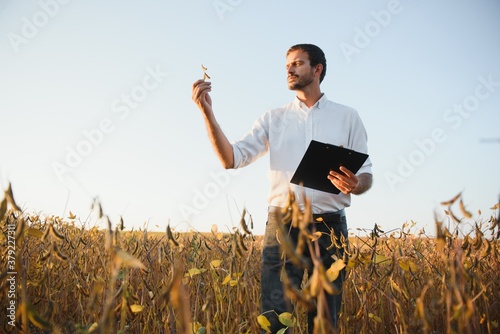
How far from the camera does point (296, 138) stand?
2699mm

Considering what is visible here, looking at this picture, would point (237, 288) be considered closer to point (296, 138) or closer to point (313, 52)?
point (296, 138)

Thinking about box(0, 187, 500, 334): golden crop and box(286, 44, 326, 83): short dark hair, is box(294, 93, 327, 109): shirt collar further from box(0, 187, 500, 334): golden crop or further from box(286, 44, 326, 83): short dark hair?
box(0, 187, 500, 334): golden crop

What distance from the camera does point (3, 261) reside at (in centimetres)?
216

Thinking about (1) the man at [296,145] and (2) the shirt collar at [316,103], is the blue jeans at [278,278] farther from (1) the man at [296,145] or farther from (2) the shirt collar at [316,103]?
(2) the shirt collar at [316,103]

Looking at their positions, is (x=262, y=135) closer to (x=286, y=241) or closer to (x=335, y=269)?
(x=335, y=269)

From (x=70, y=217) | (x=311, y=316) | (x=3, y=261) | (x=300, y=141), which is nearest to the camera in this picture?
(x=3, y=261)

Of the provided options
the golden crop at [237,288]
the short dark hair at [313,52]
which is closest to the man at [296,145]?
the short dark hair at [313,52]

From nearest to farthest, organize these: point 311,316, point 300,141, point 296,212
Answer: point 296,212
point 311,316
point 300,141

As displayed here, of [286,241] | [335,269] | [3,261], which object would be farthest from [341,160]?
[3,261]

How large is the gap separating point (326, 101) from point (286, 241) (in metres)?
2.40

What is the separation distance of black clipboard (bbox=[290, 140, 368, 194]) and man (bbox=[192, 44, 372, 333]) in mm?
54

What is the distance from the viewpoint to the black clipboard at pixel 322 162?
2.09 meters

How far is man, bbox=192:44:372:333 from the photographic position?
2.35 meters

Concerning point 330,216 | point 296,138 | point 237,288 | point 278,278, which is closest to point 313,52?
point 296,138
